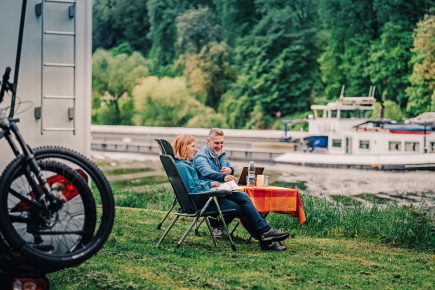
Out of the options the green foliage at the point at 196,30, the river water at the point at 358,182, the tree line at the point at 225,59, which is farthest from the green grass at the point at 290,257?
the green foliage at the point at 196,30

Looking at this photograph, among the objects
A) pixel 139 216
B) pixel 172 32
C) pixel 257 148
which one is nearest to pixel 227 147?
pixel 257 148

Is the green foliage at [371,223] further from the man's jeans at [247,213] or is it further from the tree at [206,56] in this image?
the tree at [206,56]

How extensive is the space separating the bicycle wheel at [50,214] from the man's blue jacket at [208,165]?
2.79 m

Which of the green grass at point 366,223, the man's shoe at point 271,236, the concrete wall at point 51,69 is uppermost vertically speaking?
the concrete wall at point 51,69

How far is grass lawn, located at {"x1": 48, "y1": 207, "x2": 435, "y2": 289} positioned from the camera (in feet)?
14.0

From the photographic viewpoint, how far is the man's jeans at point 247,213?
5.65 meters

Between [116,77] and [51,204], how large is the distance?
784 inches

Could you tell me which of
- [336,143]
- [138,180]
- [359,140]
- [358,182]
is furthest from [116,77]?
[358,182]

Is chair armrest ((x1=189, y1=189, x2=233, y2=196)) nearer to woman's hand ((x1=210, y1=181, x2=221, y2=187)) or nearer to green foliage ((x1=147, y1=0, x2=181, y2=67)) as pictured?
woman's hand ((x1=210, y1=181, x2=221, y2=187))

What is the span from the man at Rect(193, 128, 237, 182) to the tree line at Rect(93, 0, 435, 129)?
9.49 m

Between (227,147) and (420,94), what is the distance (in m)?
6.66

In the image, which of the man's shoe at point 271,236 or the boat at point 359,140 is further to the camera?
the boat at point 359,140

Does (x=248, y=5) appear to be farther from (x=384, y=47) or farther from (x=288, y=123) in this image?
(x=384, y=47)

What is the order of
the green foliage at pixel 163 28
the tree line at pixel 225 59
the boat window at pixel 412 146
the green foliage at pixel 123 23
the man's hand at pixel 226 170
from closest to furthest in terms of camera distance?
1. the man's hand at pixel 226 170
2. the boat window at pixel 412 146
3. the tree line at pixel 225 59
4. the green foliage at pixel 163 28
5. the green foliage at pixel 123 23
